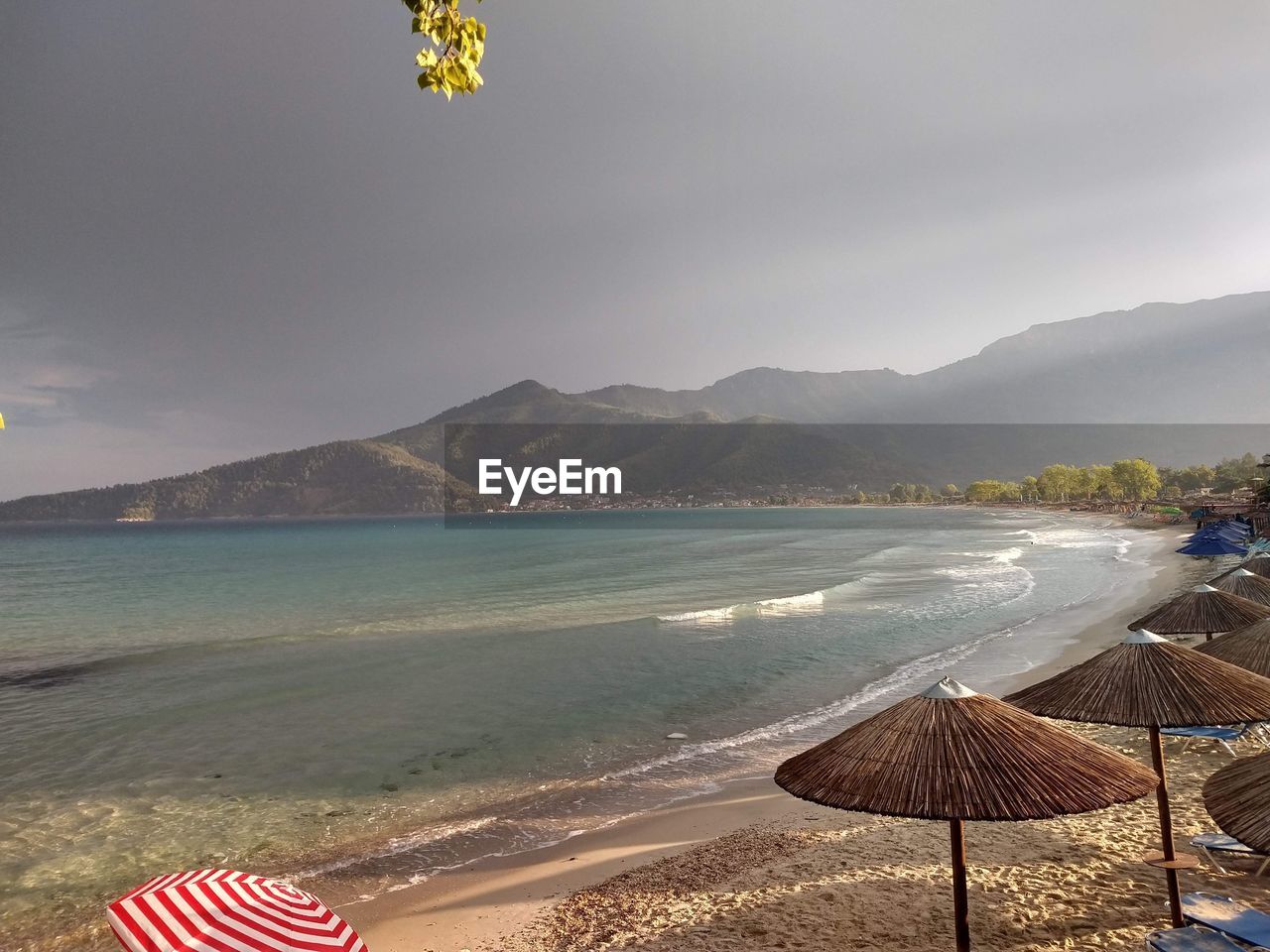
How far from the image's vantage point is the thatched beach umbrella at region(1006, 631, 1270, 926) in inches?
204

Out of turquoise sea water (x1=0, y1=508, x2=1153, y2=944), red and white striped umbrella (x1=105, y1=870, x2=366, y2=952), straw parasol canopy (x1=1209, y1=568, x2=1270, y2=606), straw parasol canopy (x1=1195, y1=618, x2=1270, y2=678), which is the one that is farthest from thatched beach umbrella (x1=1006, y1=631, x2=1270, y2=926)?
straw parasol canopy (x1=1209, y1=568, x2=1270, y2=606)

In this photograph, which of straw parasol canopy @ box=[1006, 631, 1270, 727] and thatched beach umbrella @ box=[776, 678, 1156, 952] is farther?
straw parasol canopy @ box=[1006, 631, 1270, 727]

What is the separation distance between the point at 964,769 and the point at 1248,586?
11.3 meters

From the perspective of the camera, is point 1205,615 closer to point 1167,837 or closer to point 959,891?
point 1167,837

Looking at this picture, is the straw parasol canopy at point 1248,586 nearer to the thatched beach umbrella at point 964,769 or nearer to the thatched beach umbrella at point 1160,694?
the thatched beach umbrella at point 1160,694

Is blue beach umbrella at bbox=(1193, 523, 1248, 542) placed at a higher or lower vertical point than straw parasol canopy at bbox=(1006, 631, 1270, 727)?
lower

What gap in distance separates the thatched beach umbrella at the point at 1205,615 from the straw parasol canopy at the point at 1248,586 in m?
1.70

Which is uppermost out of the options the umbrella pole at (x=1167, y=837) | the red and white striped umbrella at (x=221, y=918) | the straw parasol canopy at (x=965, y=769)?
the straw parasol canopy at (x=965, y=769)

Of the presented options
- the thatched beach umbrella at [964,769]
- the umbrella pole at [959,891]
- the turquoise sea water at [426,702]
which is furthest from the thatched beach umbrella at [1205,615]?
the thatched beach umbrella at [964,769]

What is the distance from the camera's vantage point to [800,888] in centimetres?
679

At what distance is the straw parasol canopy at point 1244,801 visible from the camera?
157 inches

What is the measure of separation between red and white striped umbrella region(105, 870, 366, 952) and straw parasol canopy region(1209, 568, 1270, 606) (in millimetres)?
13562

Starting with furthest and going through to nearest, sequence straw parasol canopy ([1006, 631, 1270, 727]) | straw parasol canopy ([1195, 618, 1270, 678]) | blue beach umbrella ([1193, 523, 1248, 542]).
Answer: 1. blue beach umbrella ([1193, 523, 1248, 542])
2. straw parasol canopy ([1195, 618, 1270, 678])
3. straw parasol canopy ([1006, 631, 1270, 727])

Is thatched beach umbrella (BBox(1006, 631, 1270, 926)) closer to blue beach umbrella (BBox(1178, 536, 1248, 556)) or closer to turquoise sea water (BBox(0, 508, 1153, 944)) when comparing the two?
turquoise sea water (BBox(0, 508, 1153, 944))
